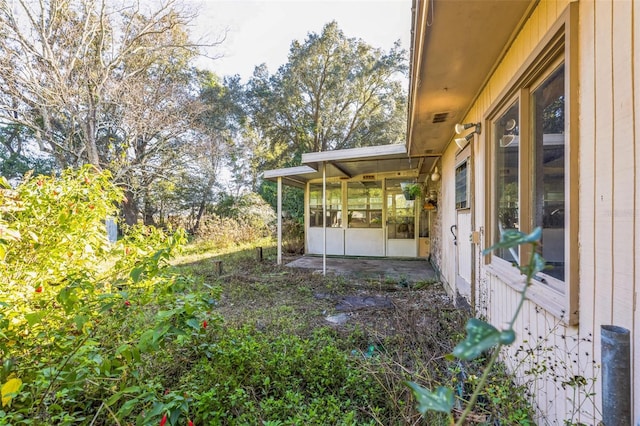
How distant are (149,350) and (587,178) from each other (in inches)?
83.1

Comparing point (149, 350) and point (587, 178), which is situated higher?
point (587, 178)

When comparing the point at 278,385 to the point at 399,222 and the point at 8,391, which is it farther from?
the point at 399,222

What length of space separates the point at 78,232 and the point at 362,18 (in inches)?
570

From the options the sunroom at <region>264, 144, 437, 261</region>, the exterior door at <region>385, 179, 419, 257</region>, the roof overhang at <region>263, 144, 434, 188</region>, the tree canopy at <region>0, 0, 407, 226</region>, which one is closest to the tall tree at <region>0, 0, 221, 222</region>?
the tree canopy at <region>0, 0, 407, 226</region>

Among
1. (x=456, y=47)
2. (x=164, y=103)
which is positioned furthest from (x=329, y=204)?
(x=164, y=103)

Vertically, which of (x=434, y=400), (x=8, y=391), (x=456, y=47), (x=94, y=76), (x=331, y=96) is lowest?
(x=8, y=391)

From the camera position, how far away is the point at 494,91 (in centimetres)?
254

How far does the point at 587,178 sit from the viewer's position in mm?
1302

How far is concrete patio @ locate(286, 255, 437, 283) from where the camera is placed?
20.0 ft

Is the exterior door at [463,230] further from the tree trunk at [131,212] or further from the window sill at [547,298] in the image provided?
the tree trunk at [131,212]

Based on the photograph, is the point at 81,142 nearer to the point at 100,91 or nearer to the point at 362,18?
the point at 100,91

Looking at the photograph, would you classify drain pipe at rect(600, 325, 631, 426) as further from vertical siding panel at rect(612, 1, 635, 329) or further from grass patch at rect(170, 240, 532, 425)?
grass patch at rect(170, 240, 532, 425)

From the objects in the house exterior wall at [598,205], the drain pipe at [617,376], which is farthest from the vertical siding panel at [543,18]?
the drain pipe at [617,376]

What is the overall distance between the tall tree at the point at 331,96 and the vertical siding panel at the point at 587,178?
1472 cm
